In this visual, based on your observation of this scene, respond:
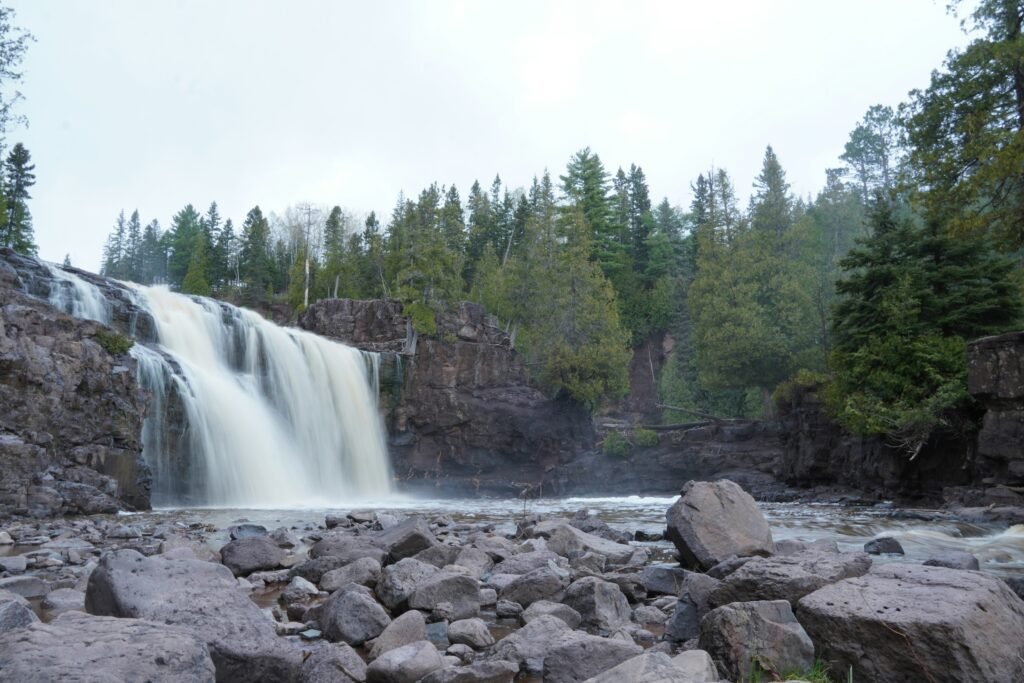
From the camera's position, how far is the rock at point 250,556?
26.5 feet

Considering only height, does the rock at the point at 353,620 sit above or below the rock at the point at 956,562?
above

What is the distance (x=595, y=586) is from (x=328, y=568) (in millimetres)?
3371

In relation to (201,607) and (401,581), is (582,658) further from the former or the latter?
(401,581)

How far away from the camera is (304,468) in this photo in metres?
27.6

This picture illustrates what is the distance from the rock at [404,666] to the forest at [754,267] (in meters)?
15.2

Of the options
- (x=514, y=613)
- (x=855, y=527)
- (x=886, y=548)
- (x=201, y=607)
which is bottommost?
(x=855, y=527)

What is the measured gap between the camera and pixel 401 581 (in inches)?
255

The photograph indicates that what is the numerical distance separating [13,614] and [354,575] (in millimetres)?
3373

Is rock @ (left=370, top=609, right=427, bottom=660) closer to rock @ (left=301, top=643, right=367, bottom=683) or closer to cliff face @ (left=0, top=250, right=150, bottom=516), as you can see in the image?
Answer: rock @ (left=301, top=643, right=367, bottom=683)

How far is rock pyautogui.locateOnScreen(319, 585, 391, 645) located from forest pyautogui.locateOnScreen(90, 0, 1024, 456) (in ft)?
49.3

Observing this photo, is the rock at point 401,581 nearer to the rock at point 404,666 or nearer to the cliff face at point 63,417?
the rock at point 404,666

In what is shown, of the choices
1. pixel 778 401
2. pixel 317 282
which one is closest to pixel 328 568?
pixel 778 401

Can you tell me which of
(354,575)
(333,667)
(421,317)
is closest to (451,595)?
(354,575)

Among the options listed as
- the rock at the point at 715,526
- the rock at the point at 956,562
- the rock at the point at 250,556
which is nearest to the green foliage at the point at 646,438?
the rock at the point at 715,526
